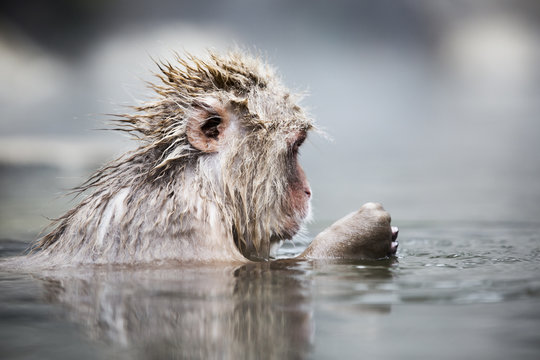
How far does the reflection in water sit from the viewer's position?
1.90 m

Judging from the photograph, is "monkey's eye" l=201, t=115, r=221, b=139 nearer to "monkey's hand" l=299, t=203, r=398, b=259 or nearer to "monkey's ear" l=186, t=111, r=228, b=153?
"monkey's ear" l=186, t=111, r=228, b=153

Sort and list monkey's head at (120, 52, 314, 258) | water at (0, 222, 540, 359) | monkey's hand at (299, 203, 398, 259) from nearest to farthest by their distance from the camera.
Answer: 1. water at (0, 222, 540, 359)
2. monkey's head at (120, 52, 314, 258)
3. monkey's hand at (299, 203, 398, 259)

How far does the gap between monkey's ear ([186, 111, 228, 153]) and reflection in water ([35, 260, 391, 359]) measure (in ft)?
2.14

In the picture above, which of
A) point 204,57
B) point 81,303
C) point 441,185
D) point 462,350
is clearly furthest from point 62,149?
point 462,350

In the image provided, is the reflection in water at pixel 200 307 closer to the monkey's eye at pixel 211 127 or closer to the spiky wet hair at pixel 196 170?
the spiky wet hair at pixel 196 170

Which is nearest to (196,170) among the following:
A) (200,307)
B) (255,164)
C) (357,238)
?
(255,164)

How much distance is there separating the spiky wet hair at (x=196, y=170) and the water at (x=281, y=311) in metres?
0.25

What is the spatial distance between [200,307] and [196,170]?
46.7 inches

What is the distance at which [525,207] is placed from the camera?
685 centimetres

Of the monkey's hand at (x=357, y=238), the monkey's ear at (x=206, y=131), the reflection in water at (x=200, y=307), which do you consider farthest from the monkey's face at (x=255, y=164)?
the reflection in water at (x=200, y=307)

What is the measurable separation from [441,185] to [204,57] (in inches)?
265

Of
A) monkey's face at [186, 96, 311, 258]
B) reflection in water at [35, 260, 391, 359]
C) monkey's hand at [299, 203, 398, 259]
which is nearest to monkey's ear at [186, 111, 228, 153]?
monkey's face at [186, 96, 311, 258]

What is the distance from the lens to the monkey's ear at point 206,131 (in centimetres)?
348

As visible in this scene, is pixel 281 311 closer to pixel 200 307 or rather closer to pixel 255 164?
pixel 200 307
